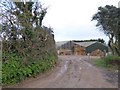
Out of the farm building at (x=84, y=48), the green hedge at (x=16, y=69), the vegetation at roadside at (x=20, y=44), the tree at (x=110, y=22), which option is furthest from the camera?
the farm building at (x=84, y=48)

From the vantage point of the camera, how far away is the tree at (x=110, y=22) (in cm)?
3238

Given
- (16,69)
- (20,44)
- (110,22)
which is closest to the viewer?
(16,69)

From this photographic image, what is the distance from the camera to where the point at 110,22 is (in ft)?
107

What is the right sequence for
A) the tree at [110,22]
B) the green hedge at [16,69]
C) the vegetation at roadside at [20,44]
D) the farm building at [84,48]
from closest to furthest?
Answer: the green hedge at [16,69], the vegetation at roadside at [20,44], the tree at [110,22], the farm building at [84,48]

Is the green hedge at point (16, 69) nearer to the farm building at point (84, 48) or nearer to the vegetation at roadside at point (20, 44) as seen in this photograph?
the vegetation at roadside at point (20, 44)

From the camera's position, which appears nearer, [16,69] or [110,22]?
[16,69]

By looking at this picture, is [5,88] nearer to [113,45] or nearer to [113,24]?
[113,24]

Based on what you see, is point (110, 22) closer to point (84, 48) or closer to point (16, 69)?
point (16, 69)

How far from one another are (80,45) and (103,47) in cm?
616

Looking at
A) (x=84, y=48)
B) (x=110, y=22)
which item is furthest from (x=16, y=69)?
(x=84, y=48)

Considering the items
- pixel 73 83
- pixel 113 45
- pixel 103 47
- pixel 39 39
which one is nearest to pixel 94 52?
pixel 103 47

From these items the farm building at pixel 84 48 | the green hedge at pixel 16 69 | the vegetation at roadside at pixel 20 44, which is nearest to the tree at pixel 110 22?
the vegetation at roadside at pixel 20 44

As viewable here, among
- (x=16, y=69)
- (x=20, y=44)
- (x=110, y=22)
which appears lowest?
(x=16, y=69)

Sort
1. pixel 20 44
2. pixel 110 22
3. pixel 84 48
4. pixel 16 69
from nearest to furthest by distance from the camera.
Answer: pixel 16 69 < pixel 20 44 < pixel 110 22 < pixel 84 48
